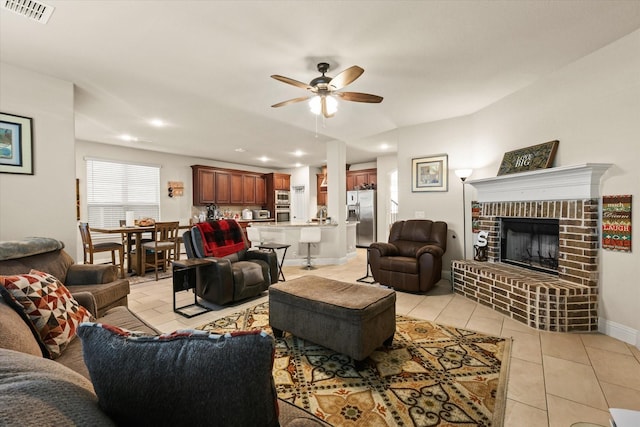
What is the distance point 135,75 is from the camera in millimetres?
3029

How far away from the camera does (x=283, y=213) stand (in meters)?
9.09

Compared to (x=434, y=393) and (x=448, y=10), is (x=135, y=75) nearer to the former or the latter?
(x=448, y=10)

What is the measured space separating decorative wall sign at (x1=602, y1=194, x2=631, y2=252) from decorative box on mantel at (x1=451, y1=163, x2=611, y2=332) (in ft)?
0.23

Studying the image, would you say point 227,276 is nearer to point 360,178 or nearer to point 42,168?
point 42,168

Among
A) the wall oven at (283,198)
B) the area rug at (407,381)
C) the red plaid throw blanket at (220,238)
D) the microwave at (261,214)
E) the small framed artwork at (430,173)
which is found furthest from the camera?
the wall oven at (283,198)

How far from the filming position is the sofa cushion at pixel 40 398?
0.48 metres

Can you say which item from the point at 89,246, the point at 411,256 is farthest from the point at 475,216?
the point at 89,246

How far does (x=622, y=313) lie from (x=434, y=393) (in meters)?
2.06

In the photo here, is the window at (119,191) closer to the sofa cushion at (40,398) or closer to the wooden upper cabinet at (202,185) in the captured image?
the wooden upper cabinet at (202,185)

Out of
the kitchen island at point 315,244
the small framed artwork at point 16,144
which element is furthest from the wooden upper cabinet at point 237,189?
the small framed artwork at point 16,144

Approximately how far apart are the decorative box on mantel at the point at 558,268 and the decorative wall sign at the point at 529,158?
0.51 ft

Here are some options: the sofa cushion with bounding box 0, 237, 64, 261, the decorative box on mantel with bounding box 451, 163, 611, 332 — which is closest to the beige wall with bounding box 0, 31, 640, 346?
the decorative box on mantel with bounding box 451, 163, 611, 332

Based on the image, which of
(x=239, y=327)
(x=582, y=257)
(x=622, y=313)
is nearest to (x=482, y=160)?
(x=582, y=257)

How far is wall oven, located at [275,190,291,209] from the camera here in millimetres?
8884
